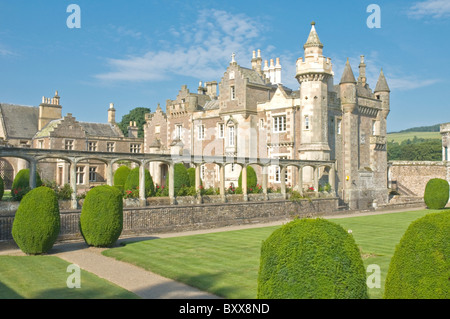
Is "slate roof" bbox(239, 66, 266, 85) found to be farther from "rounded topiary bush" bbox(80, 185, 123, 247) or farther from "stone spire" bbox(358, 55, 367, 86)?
"rounded topiary bush" bbox(80, 185, 123, 247)

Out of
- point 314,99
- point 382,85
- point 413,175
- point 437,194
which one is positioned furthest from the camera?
point 413,175

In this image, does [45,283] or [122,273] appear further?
[122,273]

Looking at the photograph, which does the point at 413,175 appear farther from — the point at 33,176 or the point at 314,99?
the point at 33,176

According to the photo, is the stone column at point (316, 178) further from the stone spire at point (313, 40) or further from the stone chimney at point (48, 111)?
the stone chimney at point (48, 111)

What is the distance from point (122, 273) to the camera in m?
12.3

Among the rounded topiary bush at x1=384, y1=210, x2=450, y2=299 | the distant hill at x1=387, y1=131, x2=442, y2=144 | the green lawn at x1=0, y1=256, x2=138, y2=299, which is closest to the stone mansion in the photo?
the green lawn at x1=0, y1=256, x2=138, y2=299

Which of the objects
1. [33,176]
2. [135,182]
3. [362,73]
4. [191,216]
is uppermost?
[362,73]

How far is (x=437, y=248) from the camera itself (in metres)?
6.30

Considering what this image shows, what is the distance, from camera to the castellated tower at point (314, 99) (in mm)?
32875

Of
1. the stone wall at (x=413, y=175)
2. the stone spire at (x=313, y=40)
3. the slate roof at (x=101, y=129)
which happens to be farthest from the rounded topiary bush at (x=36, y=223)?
the stone wall at (x=413, y=175)

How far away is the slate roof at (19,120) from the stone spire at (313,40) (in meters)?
31.6

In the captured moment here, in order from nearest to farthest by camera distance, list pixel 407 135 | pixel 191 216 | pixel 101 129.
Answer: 1. pixel 191 216
2. pixel 101 129
3. pixel 407 135

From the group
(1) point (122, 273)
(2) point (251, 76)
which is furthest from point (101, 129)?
(1) point (122, 273)

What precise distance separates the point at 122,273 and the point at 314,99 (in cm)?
2450
